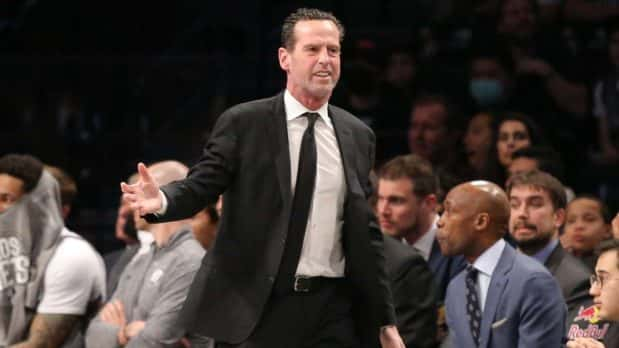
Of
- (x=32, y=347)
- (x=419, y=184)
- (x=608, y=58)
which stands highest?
(x=608, y=58)

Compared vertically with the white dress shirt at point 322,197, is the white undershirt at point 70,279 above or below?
below

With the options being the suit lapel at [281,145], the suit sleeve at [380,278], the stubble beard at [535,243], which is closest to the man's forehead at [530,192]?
the stubble beard at [535,243]

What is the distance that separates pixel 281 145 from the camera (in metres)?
4.34

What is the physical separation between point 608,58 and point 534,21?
51 centimetres

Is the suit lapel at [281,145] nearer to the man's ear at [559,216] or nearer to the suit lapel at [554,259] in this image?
the suit lapel at [554,259]

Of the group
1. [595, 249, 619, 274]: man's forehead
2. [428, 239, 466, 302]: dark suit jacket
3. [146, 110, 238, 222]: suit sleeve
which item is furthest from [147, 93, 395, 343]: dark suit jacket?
[428, 239, 466, 302]: dark suit jacket

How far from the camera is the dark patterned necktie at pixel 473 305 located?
17.2ft

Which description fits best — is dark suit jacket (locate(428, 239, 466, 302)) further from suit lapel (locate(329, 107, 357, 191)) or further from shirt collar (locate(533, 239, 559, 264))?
suit lapel (locate(329, 107, 357, 191))

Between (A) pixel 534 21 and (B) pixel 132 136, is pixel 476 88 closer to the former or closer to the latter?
(A) pixel 534 21

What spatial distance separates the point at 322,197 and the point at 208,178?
38 centimetres

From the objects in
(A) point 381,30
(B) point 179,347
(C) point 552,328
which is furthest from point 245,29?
(C) point 552,328

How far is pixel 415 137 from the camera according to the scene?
24.9ft

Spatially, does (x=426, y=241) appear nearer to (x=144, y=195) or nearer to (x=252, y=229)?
(x=252, y=229)

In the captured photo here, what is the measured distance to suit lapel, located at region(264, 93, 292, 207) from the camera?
430 centimetres
